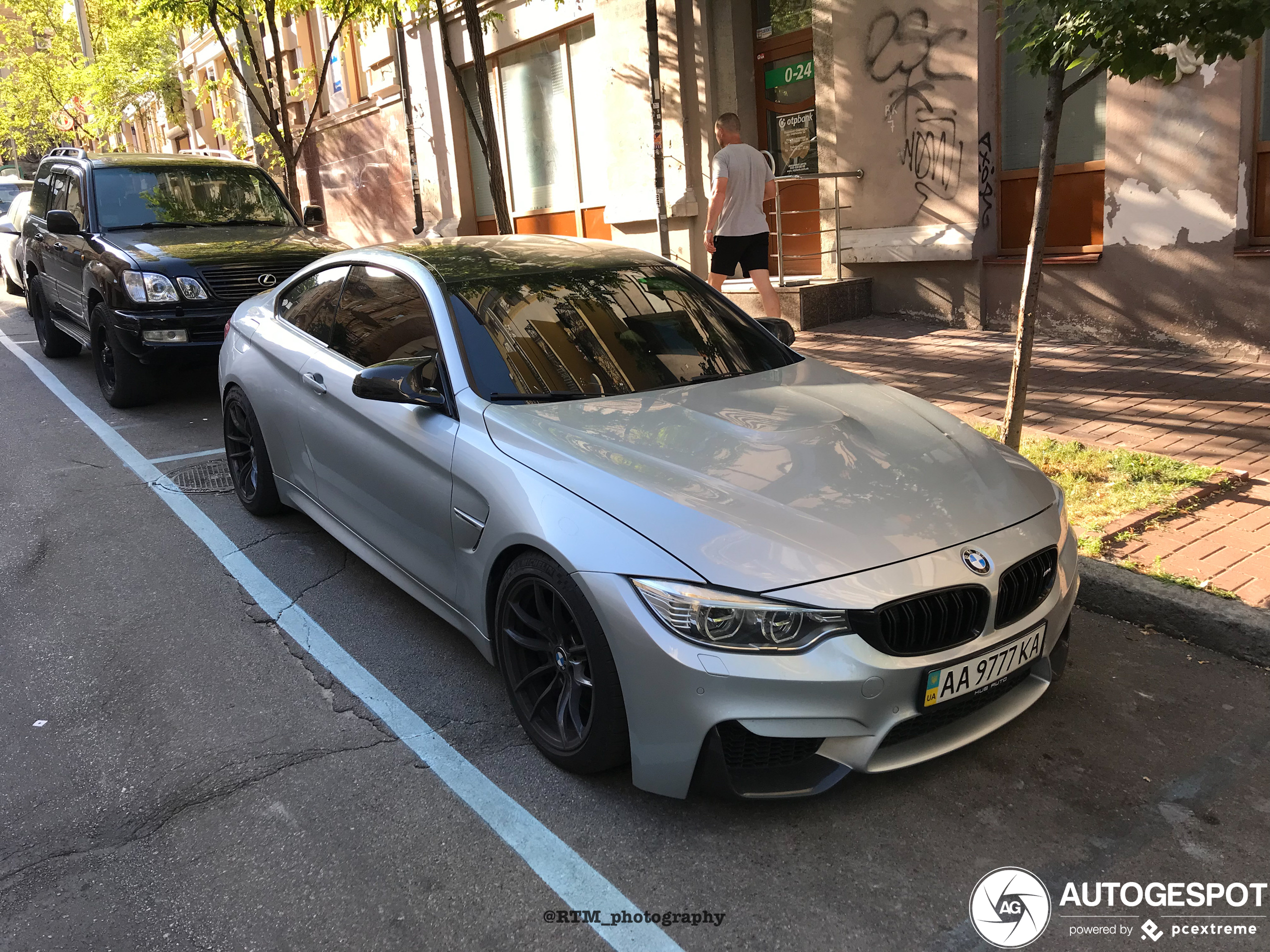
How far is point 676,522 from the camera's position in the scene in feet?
9.82

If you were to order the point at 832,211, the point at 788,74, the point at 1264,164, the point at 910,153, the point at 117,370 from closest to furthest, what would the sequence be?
the point at 1264,164
the point at 117,370
the point at 910,153
the point at 832,211
the point at 788,74

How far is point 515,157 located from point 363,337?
12.6 meters

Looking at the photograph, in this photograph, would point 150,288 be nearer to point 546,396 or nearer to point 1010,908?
point 546,396

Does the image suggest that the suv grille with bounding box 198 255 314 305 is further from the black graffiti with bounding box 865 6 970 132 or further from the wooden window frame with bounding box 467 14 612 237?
the wooden window frame with bounding box 467 14 612 237

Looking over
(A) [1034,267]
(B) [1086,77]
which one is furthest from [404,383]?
(B) [1086,77]

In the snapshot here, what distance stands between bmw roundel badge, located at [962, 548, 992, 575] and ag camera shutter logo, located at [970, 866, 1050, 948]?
2.59 ft

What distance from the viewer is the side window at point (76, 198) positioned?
9.31 metres

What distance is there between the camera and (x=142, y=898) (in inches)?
111

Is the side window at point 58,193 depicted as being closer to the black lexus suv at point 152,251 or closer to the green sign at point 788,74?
the black lexus suv at point 152,251

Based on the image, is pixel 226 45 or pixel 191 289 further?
pixel 226 45

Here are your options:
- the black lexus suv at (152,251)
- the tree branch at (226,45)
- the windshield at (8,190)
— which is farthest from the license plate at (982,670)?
the windshield at (8,190)

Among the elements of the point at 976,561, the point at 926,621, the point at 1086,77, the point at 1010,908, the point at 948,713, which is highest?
the point at 1086,77

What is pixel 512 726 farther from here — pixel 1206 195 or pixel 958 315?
pixel 958 315

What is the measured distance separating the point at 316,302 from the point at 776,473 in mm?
2926
